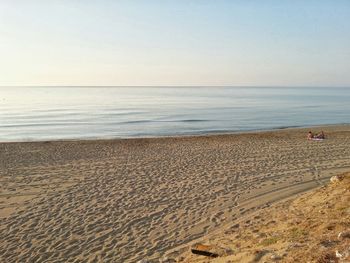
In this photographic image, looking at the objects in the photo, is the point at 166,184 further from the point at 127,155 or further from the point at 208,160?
the point at 127,155

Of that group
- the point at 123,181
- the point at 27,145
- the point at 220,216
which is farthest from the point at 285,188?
the point at 27,145

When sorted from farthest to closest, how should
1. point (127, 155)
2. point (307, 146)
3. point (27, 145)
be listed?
point (27, 145) < point (307, 146) < point (127, 155)

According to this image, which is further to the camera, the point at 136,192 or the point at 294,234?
the point at 136,192

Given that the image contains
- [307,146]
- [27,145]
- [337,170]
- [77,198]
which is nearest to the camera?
[77,198]

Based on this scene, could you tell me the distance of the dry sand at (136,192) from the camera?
7816 millimetres

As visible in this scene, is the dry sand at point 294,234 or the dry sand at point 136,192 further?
the dry sand at point 136,192

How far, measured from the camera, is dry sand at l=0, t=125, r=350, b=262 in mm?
7816

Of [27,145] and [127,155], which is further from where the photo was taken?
[27,145]

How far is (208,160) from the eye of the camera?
15938 mm

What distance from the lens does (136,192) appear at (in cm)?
1127

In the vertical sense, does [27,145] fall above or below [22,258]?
above

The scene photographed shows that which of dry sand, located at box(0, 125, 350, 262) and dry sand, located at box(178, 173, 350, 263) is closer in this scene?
dry sand, located at box(178, 173, 350, 263)

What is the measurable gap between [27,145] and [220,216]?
53.2ft

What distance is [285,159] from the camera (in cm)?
1570
